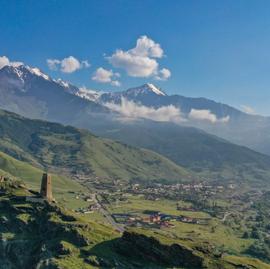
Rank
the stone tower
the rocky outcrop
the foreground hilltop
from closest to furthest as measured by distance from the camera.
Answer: the rocky outcrop, the foreground hilltop, the stone tower

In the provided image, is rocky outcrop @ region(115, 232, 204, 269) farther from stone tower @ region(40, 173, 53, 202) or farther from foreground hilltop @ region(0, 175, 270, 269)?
stone tower @ region(40, 173, 53, 202)

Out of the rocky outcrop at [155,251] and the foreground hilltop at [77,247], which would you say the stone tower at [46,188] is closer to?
the foreground hilltop at [77,247]

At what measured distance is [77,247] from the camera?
13138cm

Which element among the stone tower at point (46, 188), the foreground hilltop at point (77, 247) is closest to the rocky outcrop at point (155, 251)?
the foreground hilltop at point (77, 247)

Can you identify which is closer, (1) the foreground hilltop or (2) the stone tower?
(1) the foreground hilltop

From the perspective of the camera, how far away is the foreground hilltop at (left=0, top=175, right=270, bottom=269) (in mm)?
122812

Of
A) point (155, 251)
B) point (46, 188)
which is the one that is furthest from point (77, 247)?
Result: point (46, 188)

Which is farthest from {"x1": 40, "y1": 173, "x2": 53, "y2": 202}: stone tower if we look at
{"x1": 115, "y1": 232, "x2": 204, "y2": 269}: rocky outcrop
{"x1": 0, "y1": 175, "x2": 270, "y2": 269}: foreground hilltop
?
{"x1": 115, "y1": 232, "x2": 204, "y2": 269}: rocky outcrop

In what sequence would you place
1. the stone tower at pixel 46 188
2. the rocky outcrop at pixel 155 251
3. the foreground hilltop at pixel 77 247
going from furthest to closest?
1. the stone tower at pixel 46 188
2. the foreground hilltop at pixel 77 247
3. the rocky outcrop at pixel 155 251

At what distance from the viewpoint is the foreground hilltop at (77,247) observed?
123 metres

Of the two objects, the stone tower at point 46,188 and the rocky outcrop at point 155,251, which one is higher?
the stone tower at point 46,188

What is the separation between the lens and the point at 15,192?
173 m

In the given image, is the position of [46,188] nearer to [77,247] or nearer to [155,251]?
[77,247]

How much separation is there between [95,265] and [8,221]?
43.7 metres
